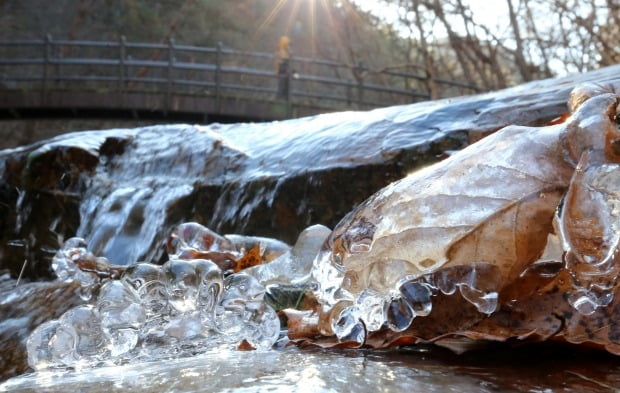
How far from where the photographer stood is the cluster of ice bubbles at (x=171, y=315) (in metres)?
1.59

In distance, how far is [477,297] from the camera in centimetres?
132

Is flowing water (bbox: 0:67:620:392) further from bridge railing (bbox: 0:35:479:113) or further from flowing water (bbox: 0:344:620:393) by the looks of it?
bridge railing (bbox: 0:35:479:113)

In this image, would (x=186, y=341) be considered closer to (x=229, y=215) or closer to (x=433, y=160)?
(x=433, y=160)

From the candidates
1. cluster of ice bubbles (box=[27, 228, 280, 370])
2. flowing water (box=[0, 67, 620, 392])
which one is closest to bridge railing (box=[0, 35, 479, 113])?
flowing water (box=[0, 67, 620, 392])

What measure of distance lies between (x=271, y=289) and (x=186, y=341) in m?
0.33

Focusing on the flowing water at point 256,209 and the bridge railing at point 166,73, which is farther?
the bridge railing at point 166,73

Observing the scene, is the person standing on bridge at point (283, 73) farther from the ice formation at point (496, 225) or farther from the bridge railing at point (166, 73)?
the ice formation at point (496, 225)

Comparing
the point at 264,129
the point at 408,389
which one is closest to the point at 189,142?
the point at 264,129

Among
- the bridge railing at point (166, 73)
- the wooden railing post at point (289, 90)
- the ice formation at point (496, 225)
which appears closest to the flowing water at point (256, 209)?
the ice formation at point (496, 225)

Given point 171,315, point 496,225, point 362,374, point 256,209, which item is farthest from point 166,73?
point 362,374

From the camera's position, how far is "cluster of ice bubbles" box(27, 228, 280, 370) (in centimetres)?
159

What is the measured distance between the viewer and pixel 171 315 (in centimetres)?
177

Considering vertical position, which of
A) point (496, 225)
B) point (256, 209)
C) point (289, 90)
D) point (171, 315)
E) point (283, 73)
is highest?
point (283, 73)

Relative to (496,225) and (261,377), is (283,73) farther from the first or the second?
(261,377)
